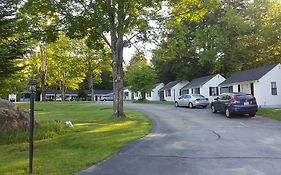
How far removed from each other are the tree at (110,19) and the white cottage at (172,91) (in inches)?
1618

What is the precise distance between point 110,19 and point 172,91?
150 feet

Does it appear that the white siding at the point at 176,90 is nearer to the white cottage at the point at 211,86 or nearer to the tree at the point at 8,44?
the white cottage at the point at 211,86

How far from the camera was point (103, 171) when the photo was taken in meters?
8.48

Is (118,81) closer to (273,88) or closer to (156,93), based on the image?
(273,88)

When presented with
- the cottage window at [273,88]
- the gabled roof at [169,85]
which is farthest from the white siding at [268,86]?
the gabled roof at [169,85]

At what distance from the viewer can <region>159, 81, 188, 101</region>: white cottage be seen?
2559 inches

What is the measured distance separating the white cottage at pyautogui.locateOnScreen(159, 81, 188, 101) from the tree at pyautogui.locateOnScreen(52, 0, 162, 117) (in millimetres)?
41108

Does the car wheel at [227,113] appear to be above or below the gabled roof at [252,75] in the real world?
below

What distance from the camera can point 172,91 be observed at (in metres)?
67.0

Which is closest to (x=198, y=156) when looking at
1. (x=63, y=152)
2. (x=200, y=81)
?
(x=63, y=152)

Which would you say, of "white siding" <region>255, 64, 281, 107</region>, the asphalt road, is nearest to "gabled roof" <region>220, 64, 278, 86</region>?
"white siding" <region>255, 64, 281, 107</region>

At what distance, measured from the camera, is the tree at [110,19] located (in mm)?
19641

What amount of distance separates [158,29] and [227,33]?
930 inches

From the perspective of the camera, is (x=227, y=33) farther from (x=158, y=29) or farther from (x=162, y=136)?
(x=162, y=136)
